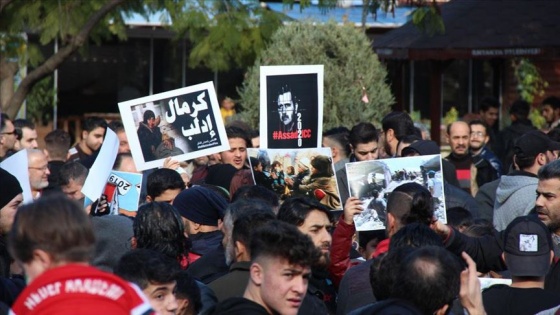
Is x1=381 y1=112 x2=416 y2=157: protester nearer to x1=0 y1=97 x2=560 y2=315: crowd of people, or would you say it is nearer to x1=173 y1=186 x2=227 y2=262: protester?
x1=0 y1=97 x2=560 y2=315: crowd of people

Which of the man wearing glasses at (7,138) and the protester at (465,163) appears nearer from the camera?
the man wearing glasses at (7,138)

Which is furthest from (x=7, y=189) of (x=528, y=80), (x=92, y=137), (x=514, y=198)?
(x=528, y=80)

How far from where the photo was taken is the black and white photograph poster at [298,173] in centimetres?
755

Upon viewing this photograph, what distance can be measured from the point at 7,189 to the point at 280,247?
5.85 ft

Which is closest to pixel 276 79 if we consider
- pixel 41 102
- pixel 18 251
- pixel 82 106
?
pixel 18 251

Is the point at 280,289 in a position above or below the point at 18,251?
below

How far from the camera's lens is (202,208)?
6.85 meters

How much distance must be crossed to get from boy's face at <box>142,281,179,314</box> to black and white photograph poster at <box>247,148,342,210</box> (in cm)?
282

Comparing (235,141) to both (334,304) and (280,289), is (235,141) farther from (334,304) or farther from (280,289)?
(280,289)

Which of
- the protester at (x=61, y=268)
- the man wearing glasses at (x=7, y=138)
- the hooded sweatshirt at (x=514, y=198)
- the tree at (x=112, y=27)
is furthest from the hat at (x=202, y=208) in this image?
the tree at (x=112, y=27)

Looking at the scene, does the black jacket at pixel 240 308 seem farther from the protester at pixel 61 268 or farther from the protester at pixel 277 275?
the protester at pixel 61 268

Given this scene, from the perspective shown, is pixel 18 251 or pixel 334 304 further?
pixel 334 304

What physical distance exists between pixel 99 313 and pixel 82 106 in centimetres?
1964

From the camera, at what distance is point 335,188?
754 cm
